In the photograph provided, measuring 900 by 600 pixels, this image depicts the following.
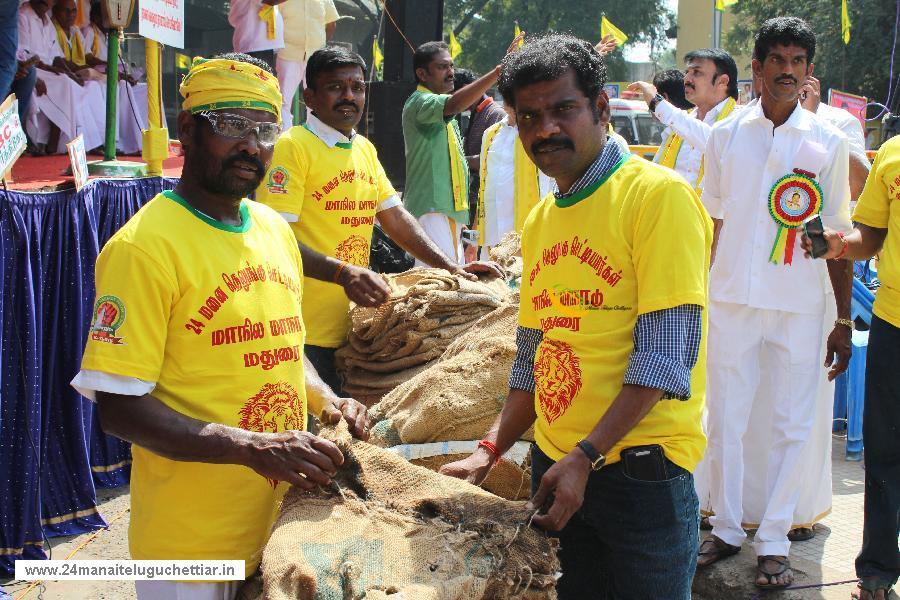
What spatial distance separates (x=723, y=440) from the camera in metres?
4.27

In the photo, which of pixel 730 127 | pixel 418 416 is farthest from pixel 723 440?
pixel 418 416

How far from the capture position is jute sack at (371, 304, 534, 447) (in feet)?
10.2

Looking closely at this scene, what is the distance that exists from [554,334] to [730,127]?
2.37 m

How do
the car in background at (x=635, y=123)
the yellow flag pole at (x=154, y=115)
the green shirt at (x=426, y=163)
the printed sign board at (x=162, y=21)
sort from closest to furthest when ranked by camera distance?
the printed sign board at (x=162, y=21) → the yellow flag pole at (x=154, y=115) → the green shirt at (x=426, y=163) → the car in background at (x=635, y=123)

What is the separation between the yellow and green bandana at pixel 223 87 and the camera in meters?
2.30

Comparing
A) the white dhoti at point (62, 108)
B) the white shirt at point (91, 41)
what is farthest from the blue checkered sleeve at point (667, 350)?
the white shirt at point (91, 41)

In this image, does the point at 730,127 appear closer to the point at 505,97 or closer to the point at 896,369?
the point at 896,369

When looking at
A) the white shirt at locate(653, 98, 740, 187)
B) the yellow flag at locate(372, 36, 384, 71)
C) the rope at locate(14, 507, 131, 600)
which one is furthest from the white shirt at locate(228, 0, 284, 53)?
the rope at locate(14, 507, 131, 600)

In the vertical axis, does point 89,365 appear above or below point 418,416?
above

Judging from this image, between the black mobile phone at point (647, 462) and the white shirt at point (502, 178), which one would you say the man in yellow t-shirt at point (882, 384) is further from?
the white shirt at point (502, 178)

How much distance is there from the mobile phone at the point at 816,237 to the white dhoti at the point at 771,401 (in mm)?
677

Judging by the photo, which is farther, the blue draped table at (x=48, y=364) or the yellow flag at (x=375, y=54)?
the yellow flag at (x=375, y=54)

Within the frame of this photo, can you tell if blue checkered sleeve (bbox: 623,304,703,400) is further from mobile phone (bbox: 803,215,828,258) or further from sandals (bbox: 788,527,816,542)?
sandals (bbox: 788,527,816,542)

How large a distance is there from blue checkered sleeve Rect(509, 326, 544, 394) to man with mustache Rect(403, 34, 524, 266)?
3.92 metres
